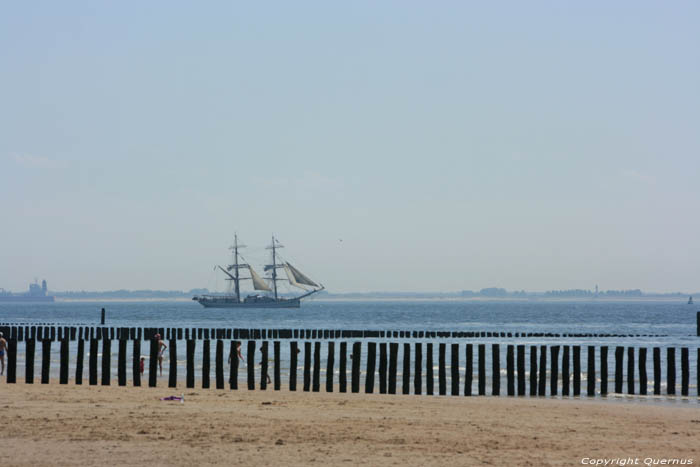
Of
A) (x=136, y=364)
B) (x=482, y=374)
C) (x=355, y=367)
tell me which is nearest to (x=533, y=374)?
(x=482, y=374)

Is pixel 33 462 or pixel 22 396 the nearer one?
pixel 33 462

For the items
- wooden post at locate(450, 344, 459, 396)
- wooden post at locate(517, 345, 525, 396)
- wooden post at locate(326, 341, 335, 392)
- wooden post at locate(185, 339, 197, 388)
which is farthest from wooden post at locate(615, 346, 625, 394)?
wooden post at locate(185, 339, 197, 388)

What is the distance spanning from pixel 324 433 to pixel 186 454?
2838mm

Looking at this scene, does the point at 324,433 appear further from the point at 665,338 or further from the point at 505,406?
the point at 665,338

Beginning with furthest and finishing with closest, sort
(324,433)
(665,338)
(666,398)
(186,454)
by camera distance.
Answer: (665,338)
(666,398)
(324,433)
(186,454)

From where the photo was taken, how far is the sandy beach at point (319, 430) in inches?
502

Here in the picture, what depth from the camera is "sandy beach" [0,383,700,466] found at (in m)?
12.7

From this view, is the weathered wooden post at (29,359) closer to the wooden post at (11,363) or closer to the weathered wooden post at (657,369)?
the wooden post at (11,363)

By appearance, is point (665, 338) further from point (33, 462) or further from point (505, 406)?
point (33, 462)

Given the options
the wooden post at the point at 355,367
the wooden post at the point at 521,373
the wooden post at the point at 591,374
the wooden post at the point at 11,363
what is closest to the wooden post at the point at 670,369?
the wooden post at the point at 591,374

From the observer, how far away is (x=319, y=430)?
49.9 feet

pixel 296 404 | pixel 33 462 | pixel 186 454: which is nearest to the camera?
pixel 33 462

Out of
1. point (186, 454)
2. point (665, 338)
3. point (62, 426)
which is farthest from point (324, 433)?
point (665, 338)

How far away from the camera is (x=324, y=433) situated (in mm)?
14891
